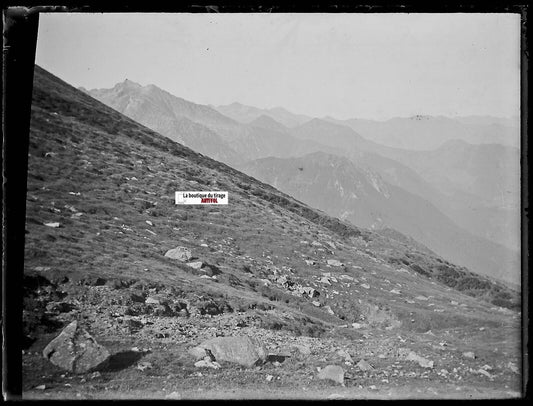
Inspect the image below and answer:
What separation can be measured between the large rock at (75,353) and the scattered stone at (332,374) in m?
4.12

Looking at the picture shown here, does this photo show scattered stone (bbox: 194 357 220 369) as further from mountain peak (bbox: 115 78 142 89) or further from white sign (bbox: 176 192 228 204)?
mountain peak (bbox: 115 78 142 89)

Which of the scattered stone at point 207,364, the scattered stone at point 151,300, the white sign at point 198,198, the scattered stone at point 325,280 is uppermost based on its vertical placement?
the white sign at point 198,198

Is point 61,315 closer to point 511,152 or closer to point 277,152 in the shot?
point 277,152

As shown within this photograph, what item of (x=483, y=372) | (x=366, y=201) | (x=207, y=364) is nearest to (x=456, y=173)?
(x=366, y=201)

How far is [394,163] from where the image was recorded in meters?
11.1

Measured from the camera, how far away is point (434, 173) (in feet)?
35.8

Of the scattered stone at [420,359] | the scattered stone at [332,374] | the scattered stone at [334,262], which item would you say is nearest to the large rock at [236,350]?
the scattered stone at [332,374]

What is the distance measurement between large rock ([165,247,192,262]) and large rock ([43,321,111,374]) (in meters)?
2.51

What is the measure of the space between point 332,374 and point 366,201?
15.3 ft

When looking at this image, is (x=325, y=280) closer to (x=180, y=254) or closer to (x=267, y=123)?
(x=180, y=254)

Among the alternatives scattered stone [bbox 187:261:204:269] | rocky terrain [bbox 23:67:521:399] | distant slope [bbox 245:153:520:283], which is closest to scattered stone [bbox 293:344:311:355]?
rocky terrain [bbox 23:67:521:399]

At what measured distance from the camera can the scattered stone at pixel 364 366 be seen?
780 cm

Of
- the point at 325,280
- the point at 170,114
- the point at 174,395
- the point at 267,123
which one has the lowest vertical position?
the point at 174,395

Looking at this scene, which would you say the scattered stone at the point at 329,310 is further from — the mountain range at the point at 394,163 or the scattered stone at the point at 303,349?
the mountain range at the point at 394,163
